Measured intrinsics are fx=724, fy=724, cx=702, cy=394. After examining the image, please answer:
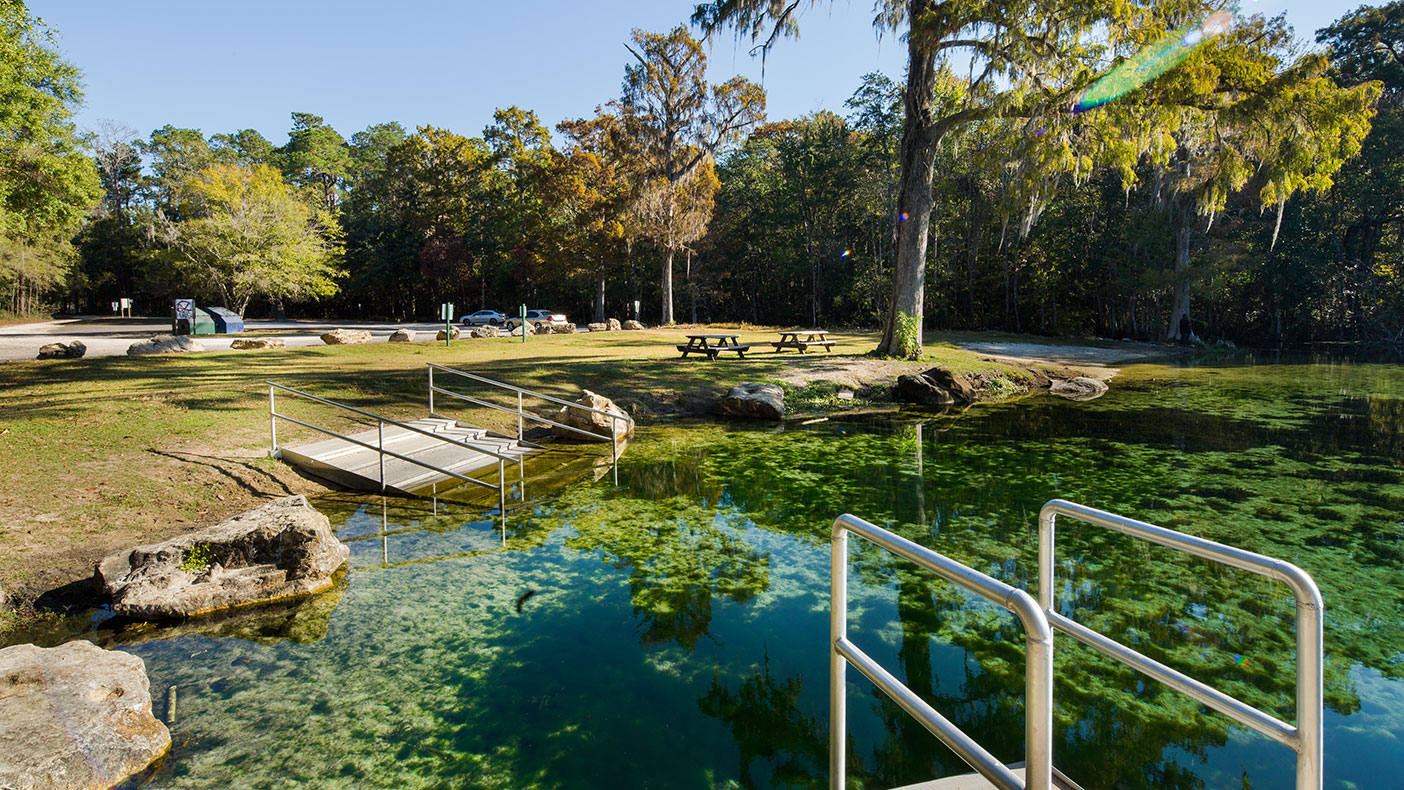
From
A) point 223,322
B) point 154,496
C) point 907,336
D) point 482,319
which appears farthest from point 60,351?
point 482,319

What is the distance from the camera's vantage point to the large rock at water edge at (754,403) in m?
13.7

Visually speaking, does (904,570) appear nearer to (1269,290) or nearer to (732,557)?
(732,557)

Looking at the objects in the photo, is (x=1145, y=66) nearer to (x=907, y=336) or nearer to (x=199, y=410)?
(x=907, y=336)

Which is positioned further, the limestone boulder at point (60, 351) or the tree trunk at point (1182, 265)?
the tree trunk at point (1182, 265)

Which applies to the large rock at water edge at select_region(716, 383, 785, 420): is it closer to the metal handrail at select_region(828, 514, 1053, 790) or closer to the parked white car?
the metal handrail at select_region(828, 514, 1053, 790)

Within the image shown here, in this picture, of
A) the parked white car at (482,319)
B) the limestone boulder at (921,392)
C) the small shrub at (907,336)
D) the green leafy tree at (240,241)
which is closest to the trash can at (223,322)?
the green leafy tree at (240,241)

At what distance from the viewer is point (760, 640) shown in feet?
15.8

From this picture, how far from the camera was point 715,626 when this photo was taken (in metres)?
5.07

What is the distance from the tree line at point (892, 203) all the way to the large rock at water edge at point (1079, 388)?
4.18 metres

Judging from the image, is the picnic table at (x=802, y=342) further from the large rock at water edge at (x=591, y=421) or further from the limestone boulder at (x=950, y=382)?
the large rock at water edge at (x=591, y=421)

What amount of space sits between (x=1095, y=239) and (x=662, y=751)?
35384mm

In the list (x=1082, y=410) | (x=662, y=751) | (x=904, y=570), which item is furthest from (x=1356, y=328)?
(x=662, y=751)

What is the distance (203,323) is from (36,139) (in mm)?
6537

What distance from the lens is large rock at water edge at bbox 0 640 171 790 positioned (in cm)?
316
